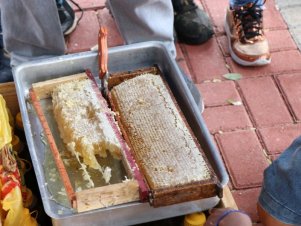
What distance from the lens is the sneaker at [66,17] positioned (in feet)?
7.48

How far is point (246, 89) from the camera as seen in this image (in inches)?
82.4

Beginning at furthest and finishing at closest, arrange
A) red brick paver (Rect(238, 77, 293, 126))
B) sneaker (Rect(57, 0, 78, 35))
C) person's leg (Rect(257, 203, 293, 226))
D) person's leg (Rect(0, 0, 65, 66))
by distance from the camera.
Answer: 1. sneaker (Rect(57, 0, 78, 35))
2. red brick paver (Rect(238, 77, 293, 126))
3. person's leg (Rect(0, 0, 65, 66))
4. person's leg (Rect(257, 203, 293, 226))

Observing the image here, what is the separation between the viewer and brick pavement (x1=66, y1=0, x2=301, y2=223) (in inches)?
72.2

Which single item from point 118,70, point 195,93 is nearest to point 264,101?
point 195,93

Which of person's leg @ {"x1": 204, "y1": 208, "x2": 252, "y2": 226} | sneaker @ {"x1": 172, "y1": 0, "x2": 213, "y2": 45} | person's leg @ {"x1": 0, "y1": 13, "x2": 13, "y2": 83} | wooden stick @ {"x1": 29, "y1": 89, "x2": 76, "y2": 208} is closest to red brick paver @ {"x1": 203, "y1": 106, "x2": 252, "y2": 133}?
sneaker @ {"x1": 172, "y1": 0, "x2": 213, "y2": 45}

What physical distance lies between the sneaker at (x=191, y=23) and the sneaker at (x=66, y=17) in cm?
44

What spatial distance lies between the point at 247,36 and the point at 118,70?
607 mm

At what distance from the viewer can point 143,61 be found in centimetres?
191

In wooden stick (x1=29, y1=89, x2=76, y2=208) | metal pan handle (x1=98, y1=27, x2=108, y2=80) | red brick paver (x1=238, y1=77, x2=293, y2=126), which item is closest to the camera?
wooden stick (x1=29, y1=89, x2=76, y2=208)

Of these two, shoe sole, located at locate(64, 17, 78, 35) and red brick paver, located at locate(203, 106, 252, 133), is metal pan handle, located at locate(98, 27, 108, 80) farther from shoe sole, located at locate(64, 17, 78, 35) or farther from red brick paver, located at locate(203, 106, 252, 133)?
shoe sole, located at locate(64, 17, 78, 35)

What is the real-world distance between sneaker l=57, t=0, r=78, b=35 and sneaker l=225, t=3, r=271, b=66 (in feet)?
2.23

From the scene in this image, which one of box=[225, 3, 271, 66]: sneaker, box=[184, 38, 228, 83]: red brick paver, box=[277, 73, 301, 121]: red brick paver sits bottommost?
box=[277, 73, 301, 121]: red brick paver

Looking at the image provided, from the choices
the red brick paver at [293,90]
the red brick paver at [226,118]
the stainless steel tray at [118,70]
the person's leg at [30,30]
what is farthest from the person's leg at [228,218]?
the person's leg at [30,30]

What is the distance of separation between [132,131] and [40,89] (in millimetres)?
362
